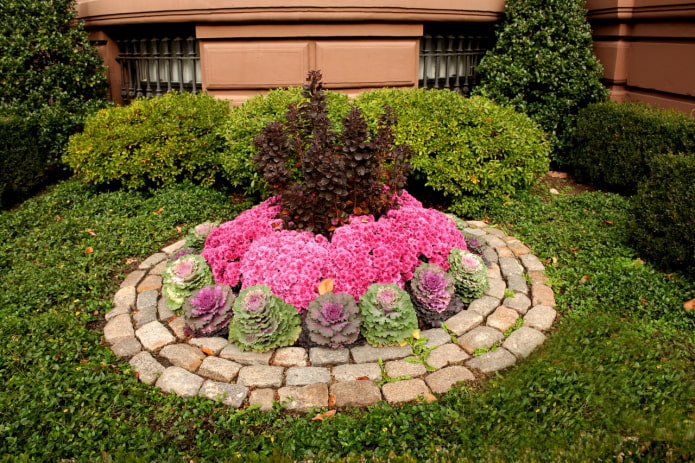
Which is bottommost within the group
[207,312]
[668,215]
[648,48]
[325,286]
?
[207,312]

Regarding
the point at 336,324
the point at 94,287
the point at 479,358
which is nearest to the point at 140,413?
the point at 336,324

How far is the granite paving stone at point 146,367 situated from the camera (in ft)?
12.8

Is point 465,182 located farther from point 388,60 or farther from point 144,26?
point 144,26

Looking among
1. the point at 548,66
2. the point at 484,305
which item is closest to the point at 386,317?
the point at 484,305

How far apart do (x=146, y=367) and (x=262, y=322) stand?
84 centimetres

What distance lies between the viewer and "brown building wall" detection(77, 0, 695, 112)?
24.0 feet

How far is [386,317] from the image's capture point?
415 cm

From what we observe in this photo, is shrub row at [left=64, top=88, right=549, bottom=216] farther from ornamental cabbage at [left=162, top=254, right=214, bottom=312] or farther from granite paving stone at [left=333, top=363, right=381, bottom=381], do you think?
granite paving stone at [left=333, top=363, right=381, bottom=381]

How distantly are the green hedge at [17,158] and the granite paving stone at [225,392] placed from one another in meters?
4.77

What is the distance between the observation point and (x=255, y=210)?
17.6 feet

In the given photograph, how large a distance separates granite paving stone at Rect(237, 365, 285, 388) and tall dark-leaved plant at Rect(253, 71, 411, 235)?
4.42 ft

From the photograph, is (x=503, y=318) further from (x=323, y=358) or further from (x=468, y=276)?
(x=323, y=358)

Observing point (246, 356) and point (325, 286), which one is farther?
point (325, 286)

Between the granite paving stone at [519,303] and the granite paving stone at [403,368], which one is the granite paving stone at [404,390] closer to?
the granite paving stone at [403,368]
